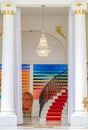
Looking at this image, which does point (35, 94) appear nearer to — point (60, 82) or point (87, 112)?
point (60, 82)

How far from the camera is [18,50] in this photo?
14.6 meters

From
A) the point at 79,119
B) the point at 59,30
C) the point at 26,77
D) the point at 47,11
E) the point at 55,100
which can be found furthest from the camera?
the point at 26,77

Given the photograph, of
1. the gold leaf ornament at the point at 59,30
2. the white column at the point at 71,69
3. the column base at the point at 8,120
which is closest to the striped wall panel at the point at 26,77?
the gold leaf ornament at the point at 59,30

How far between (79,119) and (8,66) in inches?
119

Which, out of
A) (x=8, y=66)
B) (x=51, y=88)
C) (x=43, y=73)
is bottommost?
(x=51, y=88)

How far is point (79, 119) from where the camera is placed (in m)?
13.9

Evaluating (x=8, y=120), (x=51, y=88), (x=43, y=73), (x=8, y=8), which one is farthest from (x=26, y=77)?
(x=8, y=8)

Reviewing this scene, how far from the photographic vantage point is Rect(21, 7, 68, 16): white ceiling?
58.1ft

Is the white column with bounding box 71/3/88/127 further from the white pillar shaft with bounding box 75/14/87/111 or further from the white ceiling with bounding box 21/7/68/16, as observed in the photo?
the white ceiling with bounding box 21/7/68/16

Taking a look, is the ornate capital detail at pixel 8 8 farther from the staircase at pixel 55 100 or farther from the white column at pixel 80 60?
the staircase at pixel 55 100

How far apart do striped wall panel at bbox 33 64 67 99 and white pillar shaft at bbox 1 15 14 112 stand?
5.94 meters

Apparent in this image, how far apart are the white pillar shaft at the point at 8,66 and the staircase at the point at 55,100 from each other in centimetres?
288

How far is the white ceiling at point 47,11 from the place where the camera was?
17.7m

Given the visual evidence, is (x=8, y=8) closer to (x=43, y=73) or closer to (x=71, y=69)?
(x=71, y=69)
